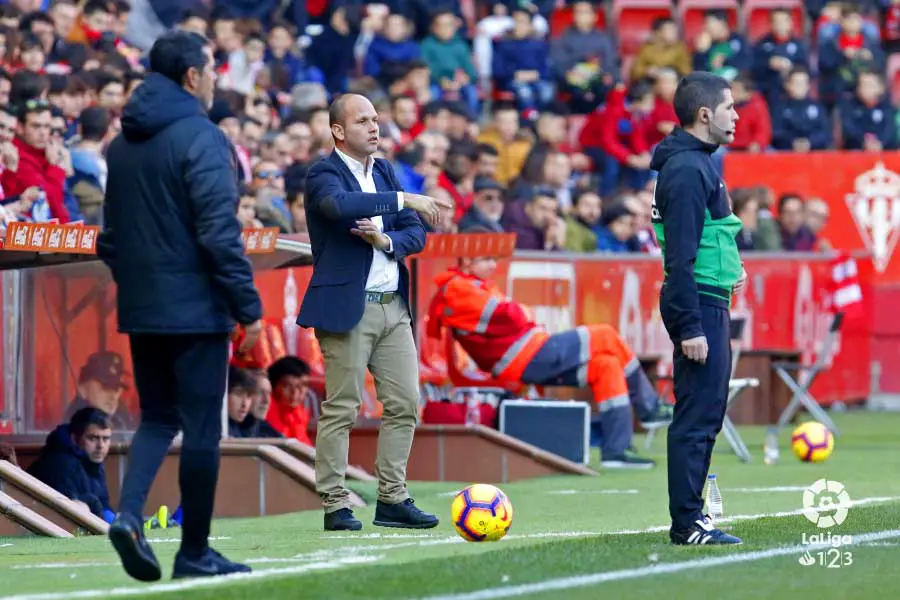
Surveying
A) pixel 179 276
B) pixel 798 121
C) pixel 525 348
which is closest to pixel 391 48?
pixel 798 121

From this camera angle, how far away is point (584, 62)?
24.8 meters

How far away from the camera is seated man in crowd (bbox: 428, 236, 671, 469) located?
14.4 meters

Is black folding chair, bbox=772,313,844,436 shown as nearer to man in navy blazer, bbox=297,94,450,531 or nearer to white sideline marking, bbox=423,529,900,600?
man in navy blazer, bbox=297,94,450,531

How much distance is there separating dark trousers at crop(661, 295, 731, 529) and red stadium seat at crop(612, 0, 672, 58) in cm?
1891

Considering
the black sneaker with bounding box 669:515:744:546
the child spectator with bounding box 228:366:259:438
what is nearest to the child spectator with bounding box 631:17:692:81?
the child spectator with bounding box 228:366:259:438

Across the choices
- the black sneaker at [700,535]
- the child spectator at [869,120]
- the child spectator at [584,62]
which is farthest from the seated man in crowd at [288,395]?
the child spectator at [869,120]

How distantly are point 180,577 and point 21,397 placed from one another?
5.12 m

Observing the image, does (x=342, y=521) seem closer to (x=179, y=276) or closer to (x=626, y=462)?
(x=179, y=276)

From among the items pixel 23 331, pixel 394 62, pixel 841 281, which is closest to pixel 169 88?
pixel 23 331

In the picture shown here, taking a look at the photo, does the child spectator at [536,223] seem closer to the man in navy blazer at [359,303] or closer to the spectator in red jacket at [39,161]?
the spectator in red jacket at [39,161]

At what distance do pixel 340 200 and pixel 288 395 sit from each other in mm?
4732

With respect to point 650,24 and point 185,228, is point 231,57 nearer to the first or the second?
point 650,24

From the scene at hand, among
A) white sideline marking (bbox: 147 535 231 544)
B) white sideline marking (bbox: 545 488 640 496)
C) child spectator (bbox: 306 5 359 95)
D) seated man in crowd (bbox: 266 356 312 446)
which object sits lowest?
white sideline marking (bbox: 545 488 640 496)

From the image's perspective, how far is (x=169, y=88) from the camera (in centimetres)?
726
